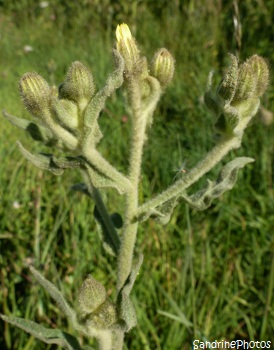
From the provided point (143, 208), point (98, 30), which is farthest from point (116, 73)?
point (98, 30)

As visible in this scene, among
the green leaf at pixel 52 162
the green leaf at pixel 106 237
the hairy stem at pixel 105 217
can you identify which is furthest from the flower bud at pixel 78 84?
the green leaf at pixel 106 237

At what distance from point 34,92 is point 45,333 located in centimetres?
72

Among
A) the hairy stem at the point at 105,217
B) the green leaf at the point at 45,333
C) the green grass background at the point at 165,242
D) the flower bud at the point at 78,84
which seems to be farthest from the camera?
the green grass background at the point at 165,242

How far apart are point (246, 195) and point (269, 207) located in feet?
0.45

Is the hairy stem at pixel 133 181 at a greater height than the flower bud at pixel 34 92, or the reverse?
the flower bud at pixel 34 92

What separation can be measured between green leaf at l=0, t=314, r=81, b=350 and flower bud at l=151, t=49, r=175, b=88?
85 centimetres

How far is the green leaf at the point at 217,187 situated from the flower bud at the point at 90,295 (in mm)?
388

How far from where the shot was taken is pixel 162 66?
4.77 feet

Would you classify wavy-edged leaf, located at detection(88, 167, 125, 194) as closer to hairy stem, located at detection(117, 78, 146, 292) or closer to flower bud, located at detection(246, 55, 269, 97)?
hairy stem, located at detection(117, 78, 146, 292)

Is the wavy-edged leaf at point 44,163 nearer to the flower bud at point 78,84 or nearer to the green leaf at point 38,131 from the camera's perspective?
the green leaf at point 38,131

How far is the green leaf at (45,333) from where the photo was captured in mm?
1391

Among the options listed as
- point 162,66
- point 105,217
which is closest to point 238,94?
point 162,66

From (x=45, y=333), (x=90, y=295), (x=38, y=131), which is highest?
(x=38, y=131)

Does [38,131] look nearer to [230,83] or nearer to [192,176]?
[192,176]
